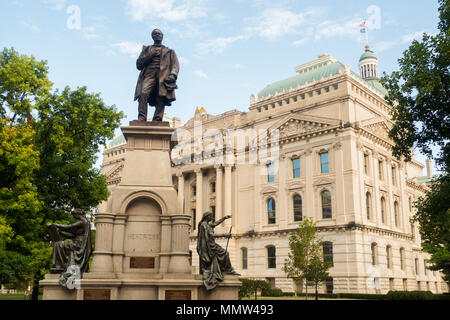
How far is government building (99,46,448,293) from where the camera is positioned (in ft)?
143

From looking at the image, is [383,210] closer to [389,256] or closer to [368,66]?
[389,256]

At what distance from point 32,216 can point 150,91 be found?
1348 centimetres

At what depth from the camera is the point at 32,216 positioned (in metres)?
23.6

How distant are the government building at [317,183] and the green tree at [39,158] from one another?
21.3m

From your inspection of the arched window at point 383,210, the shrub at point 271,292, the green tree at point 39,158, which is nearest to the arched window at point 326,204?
the arched window at point 383,210

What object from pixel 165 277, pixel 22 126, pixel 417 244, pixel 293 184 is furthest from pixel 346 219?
pixel 165 277

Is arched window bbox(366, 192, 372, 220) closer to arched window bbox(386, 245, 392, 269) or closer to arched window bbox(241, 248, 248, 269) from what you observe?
arched window bbox(386, 245, 392, 269)

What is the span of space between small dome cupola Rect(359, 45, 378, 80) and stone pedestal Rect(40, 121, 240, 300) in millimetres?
64566

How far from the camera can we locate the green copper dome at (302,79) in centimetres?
5056

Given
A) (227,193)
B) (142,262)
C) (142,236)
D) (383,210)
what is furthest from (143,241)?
(227,193)

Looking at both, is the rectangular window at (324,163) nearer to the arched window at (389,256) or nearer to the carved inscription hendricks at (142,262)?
the arched window at (389,256)

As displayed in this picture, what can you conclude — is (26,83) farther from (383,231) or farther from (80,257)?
(383,231)

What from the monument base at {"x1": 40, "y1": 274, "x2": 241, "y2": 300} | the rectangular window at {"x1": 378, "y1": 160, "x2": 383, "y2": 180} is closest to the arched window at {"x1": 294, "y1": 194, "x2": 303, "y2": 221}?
the rectangular window at {"x1": 378, "y1": 160, "x2": 383, "y2": 180}

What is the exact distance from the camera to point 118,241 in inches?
480
